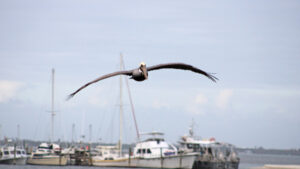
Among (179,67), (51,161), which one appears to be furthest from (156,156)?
(179,67)

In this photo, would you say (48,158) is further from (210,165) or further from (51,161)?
(210,165)

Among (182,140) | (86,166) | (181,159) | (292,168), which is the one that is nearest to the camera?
(292,168)

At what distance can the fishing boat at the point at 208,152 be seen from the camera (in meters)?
62.8

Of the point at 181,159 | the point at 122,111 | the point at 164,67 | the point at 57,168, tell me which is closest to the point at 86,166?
the point at 57,168

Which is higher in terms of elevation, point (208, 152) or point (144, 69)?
point (144, 69)

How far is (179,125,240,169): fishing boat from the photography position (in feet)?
206

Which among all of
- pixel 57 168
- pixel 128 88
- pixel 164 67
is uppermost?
pixel 128 88

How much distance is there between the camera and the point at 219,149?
6600cm

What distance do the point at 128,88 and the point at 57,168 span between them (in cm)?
1281

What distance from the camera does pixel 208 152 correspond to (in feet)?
215

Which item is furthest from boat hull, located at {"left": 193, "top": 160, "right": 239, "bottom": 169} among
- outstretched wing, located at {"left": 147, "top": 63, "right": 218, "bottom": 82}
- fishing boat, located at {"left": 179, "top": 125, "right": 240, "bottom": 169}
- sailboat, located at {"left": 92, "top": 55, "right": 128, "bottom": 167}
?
outstretched wing, located at {"left": 147, "top": 63, "right": 218, "bottom": 82}

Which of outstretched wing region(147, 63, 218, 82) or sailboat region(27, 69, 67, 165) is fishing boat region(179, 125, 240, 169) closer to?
sailboat region(27, 69, 67, 165)

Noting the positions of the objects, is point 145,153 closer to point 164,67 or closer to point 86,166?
point 86,166

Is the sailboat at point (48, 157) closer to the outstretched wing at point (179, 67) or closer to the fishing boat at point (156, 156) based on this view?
the fishing boat at point (156, 156)
